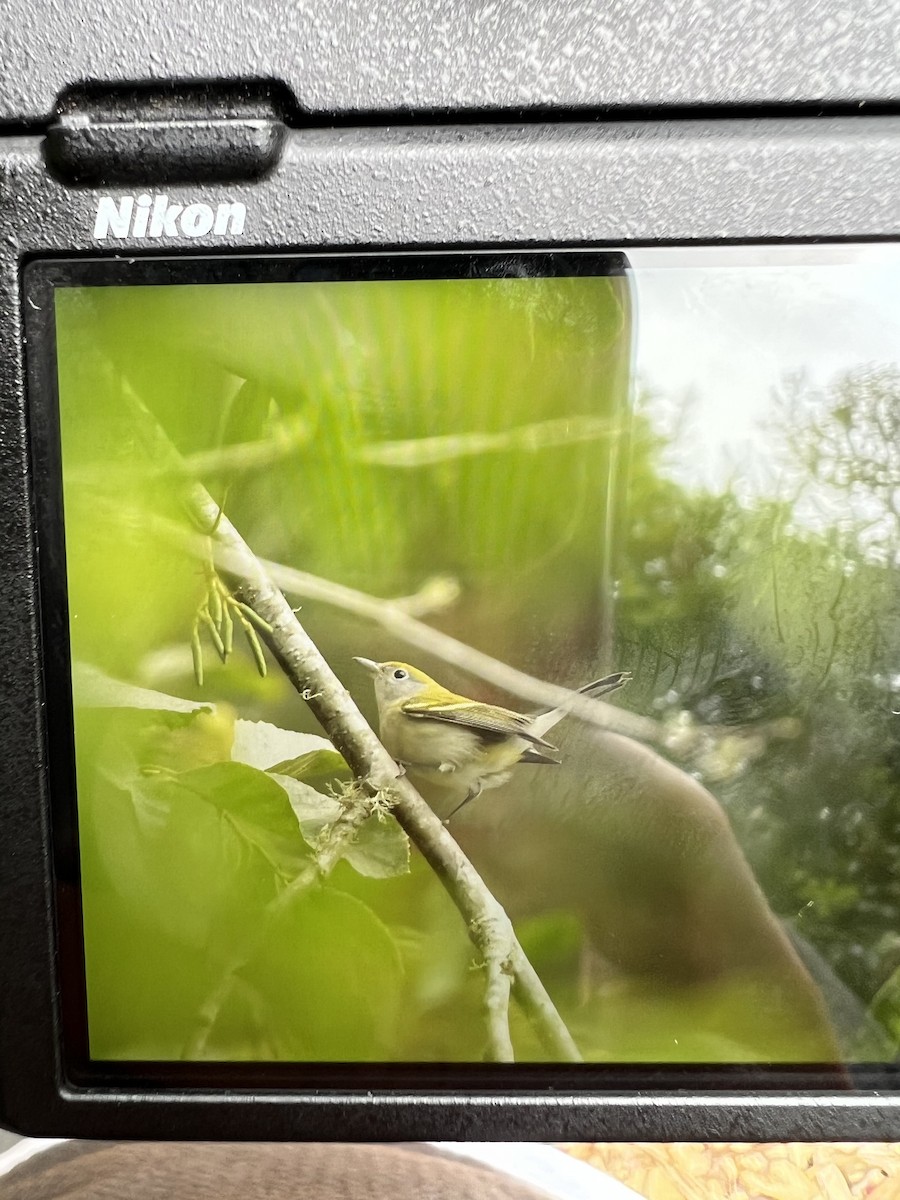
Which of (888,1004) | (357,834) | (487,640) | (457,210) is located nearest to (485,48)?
(457,210)

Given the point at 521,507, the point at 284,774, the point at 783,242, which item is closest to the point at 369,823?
the point at 284,774

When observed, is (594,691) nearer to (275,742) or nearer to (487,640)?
(487,640)

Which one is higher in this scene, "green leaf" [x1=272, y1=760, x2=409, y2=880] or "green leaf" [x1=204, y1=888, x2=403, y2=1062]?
"green leaf" [x1=272, y1=760, x2=409, y2=880]

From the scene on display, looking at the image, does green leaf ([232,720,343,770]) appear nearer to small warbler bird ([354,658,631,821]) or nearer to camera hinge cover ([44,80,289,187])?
small warbler bird ([354,658,631,821])

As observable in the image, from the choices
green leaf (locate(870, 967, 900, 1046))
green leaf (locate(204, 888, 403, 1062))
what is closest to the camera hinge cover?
green leaf (locate(204, 888, 403, 1062))

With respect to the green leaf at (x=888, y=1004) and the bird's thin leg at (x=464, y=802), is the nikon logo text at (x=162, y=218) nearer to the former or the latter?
the bird's thin leg at (x=464, y=802)

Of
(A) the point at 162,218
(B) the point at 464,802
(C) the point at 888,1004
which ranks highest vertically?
(A) the point at 162,218

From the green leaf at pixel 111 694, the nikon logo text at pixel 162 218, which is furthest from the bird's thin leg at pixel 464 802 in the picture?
the nikon logo text at pixel 162 218
